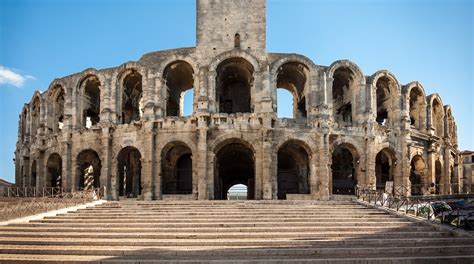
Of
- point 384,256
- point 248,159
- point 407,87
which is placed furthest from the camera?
point 248,159

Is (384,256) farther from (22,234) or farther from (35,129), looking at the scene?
(35,129)

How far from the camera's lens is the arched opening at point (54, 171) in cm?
3096

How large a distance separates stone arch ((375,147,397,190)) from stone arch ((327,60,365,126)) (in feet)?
11.4

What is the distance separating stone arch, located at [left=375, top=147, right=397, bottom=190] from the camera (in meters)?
28.6

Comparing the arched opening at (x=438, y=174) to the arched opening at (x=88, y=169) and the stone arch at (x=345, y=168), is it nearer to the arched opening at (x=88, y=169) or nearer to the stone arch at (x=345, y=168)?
the stone arch at (x=345, y=168)

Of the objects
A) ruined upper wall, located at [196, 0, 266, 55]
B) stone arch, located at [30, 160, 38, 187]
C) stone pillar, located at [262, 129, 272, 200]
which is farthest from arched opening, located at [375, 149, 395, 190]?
stone arch, located at [30, 160, 38, 187]

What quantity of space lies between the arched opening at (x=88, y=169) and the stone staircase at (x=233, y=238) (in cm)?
1171

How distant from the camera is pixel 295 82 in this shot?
31094mm

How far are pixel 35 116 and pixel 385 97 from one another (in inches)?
1099

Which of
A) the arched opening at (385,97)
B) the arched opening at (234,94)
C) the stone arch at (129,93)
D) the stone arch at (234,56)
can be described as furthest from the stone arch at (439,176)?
the stone arch at (129,93)

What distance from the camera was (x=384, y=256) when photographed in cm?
1196

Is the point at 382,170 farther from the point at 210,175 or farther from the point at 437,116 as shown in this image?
the point at 210,175

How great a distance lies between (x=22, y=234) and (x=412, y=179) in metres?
27.4

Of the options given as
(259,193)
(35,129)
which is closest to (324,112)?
(259,193)
